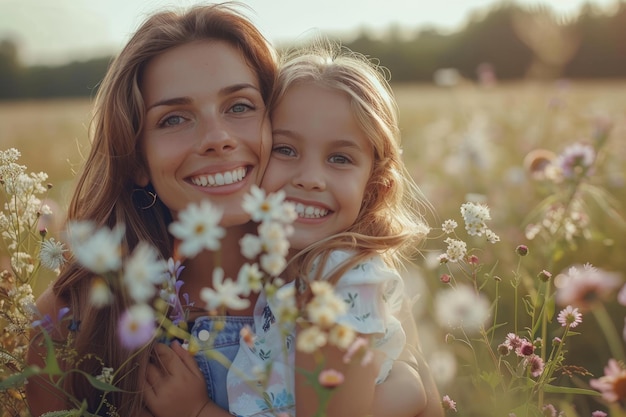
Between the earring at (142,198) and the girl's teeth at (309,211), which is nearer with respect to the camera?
the girl's teeth at (309,211)

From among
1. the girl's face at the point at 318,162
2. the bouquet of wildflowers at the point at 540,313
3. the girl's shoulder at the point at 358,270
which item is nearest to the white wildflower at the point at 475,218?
the bouquet of wildflowers at the point at 540,313

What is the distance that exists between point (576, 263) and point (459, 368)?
938 millimetres

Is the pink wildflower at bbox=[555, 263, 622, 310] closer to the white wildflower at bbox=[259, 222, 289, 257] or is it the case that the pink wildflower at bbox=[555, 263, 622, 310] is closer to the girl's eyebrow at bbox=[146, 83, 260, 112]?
the white wildflower at bbox=[259, 222, 289, 257]

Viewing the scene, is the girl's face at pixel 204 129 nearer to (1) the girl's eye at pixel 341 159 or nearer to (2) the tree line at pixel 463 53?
(1) the girl's eye at pixel 341 159

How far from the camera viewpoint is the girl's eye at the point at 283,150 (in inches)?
96.2

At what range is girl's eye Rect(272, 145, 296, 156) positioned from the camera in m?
2.44

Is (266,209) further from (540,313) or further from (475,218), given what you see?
(540,313)

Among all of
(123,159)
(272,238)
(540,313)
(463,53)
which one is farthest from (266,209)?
(463,53)

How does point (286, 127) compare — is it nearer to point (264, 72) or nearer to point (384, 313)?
point (264, 72)

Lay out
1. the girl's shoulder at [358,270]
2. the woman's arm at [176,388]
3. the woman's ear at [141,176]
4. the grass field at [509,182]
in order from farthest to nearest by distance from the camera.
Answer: the grass field at [509,182] < the woman's ear at [141,176] < the woman's arm at [176,388] < the girl's shoulder at [358,270]

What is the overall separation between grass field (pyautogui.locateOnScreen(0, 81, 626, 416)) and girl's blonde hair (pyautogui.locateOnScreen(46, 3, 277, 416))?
320 mm

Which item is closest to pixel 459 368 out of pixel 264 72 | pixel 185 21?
pixel 264 72

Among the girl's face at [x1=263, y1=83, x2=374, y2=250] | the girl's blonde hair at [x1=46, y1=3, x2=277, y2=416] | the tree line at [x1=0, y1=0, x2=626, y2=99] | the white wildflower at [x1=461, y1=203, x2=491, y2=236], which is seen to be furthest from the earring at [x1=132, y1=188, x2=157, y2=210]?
the tree line at [x1=0, y1=0, x2=626, y2=99]

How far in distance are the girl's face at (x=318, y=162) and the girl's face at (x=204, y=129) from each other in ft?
0.27
